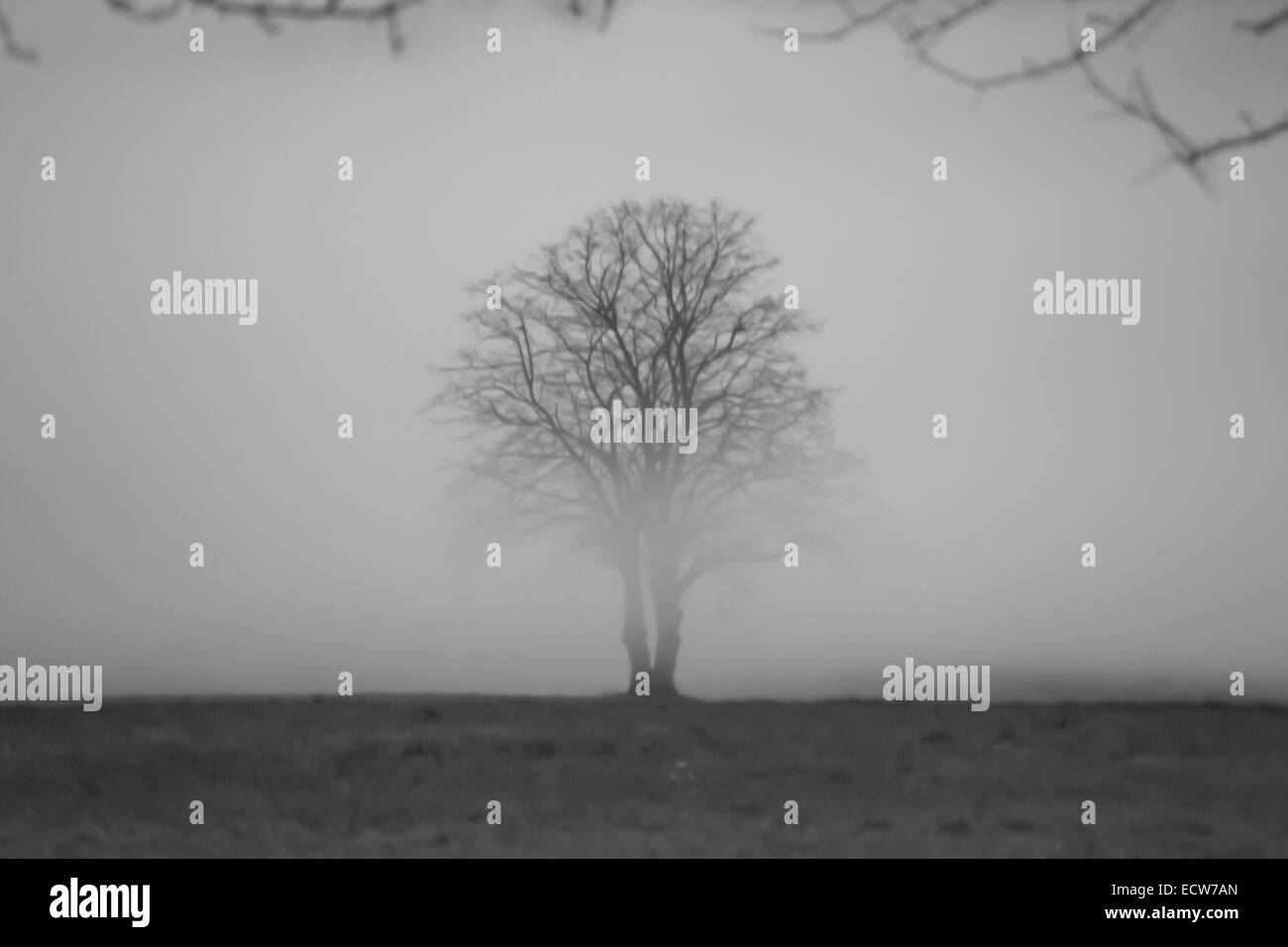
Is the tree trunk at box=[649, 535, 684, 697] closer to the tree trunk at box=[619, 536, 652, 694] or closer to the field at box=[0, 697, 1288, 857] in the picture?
the tree trunk at box=[619, 536, 652, 694]

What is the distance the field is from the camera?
6.05m

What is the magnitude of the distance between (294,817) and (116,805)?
979mm

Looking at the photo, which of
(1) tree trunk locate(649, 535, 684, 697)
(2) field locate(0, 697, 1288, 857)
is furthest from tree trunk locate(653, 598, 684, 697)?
(2) field locate(0, 697, 1288, 857)

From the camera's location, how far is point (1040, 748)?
711cm

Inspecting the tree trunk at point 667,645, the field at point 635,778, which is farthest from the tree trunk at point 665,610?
the field at point 635,778

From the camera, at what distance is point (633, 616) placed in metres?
8.08

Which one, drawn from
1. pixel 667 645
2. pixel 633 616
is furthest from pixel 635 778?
pixel 633 616

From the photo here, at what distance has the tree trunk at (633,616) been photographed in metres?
7.82

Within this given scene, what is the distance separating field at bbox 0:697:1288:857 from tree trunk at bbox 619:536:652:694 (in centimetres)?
33

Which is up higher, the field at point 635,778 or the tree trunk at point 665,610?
the tree trunk at point 665,610

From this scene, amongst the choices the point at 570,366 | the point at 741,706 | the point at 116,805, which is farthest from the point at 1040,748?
the point at 116,805

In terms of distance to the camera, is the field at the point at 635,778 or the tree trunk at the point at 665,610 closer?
the field at the point at 635,778

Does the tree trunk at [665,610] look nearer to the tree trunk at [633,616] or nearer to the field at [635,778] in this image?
the tree trunk at [633,616]

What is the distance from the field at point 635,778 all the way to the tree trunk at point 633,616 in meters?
0.33
